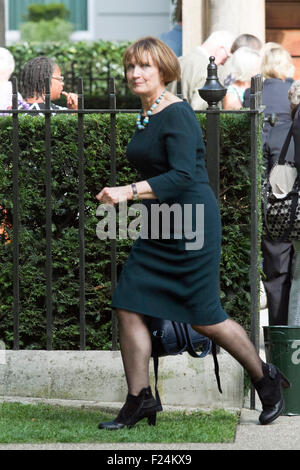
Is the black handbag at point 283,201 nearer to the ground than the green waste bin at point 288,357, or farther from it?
farther from it

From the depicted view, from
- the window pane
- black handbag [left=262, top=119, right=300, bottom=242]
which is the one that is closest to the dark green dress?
black handbag [left=262, top=119, right=300, bottom=242]

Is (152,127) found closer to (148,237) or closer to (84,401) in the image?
(148,237)

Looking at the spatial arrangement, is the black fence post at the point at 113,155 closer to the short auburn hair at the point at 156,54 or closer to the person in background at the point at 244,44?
the short auburn hair at the point at 156,54

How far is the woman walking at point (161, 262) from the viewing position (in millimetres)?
4914

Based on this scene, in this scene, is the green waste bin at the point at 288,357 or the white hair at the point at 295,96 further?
the white hair at the point at 295,96

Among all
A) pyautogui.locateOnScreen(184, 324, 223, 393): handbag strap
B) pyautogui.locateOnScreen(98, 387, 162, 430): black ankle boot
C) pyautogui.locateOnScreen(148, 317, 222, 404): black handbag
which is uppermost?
pyautogui.locateOnScreen(148, 317, 222, 404): black handbag

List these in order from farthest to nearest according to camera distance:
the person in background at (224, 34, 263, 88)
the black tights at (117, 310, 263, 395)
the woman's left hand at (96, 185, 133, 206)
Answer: the person in background at (224, 34, 263, 88)
the black tights at (117, 310, 263, 395)
the woman's left hand at (96, 185, 133, 206)

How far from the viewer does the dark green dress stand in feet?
16.1

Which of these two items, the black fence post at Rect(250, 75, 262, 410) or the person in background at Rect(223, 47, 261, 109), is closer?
the black fence post at Rect(250, 75, 262, 410)

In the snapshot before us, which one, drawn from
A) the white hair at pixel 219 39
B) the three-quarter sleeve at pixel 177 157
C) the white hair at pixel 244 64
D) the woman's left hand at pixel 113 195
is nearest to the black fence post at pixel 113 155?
the three-quarter sleeve at pixel 177 157

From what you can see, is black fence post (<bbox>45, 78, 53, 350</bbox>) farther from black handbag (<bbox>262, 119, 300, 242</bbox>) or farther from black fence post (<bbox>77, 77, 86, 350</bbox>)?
black handbag (<bbox>262, 119, 300, 242</bbox>)

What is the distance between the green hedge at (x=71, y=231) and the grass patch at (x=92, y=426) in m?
0.52

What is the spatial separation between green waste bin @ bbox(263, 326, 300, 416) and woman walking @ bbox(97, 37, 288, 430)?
48 cm
